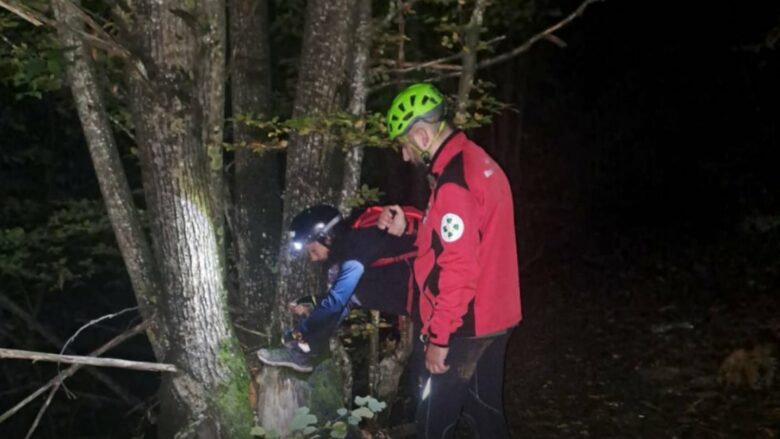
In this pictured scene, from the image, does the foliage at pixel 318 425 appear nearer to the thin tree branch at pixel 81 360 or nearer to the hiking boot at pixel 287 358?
the hiking boot at pixel 287 358

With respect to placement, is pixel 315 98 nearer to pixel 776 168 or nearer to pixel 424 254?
pixel 424 254

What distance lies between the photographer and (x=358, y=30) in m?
5.13

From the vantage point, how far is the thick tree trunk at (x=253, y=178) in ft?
18.9

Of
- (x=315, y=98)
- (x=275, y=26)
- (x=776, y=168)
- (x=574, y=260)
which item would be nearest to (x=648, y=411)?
(x=315, y=98)

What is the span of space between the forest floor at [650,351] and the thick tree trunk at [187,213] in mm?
3449

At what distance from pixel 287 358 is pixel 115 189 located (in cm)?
158

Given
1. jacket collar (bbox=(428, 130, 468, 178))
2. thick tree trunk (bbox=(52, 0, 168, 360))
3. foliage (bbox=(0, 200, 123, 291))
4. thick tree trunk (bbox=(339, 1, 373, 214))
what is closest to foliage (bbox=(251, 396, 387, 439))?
thick tree trunk (bbox=(52, 0, 168, 360))

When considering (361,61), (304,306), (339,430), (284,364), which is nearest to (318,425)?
(339,430)

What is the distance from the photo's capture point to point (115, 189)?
5094 millimetres

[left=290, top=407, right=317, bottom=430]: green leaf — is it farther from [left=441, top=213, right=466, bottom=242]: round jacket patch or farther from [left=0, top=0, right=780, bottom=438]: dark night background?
[left=0, top=0, right=780, bottom=438]: dark night background

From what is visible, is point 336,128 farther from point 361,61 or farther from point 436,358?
point 436,358

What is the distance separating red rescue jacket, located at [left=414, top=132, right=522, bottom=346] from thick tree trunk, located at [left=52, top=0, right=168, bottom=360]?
1.90 meters

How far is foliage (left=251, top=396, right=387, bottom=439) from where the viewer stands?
4.91 m

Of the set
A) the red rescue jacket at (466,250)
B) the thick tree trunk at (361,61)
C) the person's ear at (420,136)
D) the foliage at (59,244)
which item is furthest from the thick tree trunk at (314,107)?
the foliage at (59,244)
